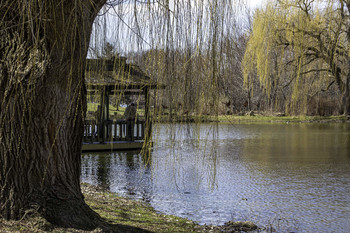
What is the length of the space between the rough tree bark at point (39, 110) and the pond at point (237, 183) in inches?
30.5

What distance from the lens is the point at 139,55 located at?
326 centimetres

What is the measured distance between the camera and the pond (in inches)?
241

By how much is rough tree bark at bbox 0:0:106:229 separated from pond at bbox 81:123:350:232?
78cm

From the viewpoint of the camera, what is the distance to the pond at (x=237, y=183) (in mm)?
6121

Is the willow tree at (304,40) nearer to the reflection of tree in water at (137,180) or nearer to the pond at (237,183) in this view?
the pond at (237,183)

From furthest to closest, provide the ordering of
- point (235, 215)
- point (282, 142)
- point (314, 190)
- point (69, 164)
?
1. point (282, 142)
2. point (314, 190)
3. point (235, 215)
4. point (69, 164)

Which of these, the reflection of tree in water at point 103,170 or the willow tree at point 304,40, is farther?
the reflection of tree in water at point 103,170

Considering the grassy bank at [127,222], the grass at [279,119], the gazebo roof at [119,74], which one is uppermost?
the gazebo roof at [119,74]

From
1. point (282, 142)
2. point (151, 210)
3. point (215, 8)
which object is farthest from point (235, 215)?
point (282, 142)

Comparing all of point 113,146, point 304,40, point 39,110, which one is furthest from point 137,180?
point 39,110

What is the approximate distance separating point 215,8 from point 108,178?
302 inches

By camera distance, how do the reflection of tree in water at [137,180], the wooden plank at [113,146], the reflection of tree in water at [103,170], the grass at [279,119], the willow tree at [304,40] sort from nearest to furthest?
1. the willow tree at [304,40]
2. the reflection of tree in water at [137,180]
3. the reflection of tree in water at [103,170]
4. the wooden plank at [113,146]
5. the grass at [279,119]

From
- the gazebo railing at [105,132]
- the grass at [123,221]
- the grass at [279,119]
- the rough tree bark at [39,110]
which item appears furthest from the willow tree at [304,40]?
the grass at [279,119]

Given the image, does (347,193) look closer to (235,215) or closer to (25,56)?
(235,215)
